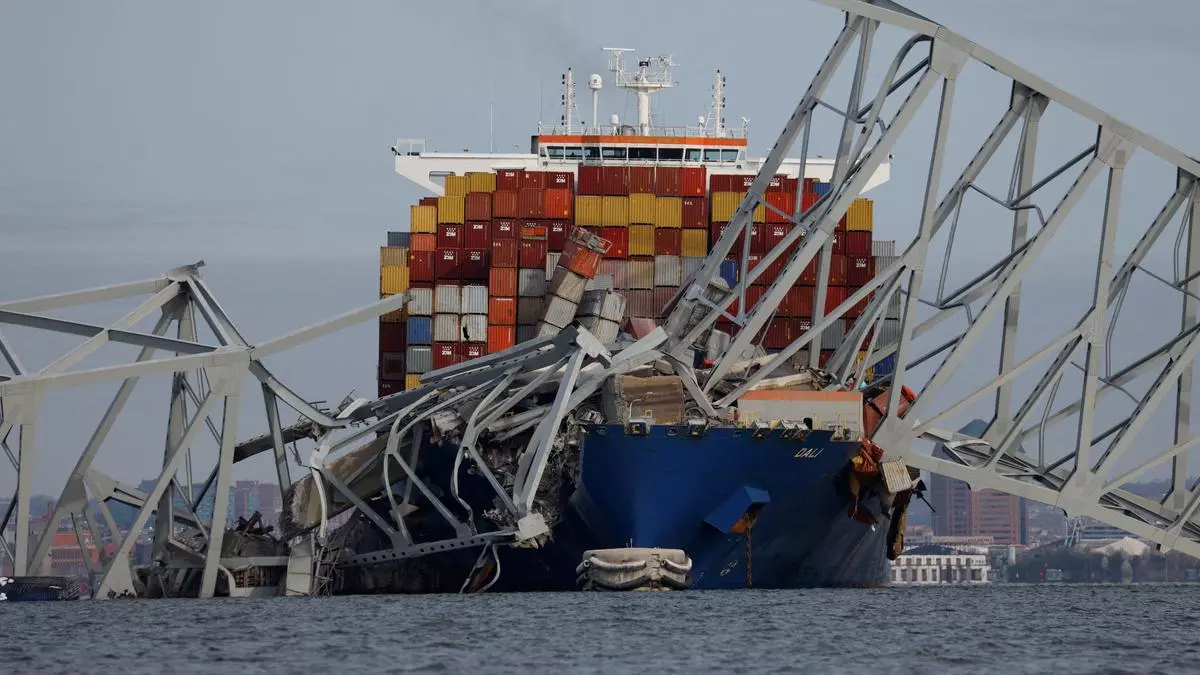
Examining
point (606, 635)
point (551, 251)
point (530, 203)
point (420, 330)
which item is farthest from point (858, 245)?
point (606, 635)

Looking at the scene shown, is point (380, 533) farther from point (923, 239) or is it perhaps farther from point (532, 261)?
point (923, 239)

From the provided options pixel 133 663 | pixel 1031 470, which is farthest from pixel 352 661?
pixel 1031 470

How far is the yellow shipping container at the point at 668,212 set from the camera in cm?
6175

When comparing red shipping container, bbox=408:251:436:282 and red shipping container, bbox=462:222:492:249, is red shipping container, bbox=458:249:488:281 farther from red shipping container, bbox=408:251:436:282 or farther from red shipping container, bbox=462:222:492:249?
red shipping container, bbox=408:251:436:282

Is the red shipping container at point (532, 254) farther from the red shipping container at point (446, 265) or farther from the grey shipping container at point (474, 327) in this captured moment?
the red shipping container at point (446, 265)

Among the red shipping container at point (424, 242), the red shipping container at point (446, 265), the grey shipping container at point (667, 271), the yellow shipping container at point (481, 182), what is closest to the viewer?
the grey shipping container at point (667, 271)

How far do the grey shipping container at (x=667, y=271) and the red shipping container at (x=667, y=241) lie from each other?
0.24 m

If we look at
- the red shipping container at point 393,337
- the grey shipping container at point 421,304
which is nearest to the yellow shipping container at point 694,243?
the grey shipping container at point 421,304

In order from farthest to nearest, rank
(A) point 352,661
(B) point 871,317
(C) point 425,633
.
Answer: (B) point 871,317
(C) point 425,633
(A) point 352,661

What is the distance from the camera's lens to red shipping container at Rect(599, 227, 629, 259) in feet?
200

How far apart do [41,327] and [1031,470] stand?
2451 cm

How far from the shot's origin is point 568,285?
57000 millimetres

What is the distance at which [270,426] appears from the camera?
49.6 m

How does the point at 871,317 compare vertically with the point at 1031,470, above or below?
above
